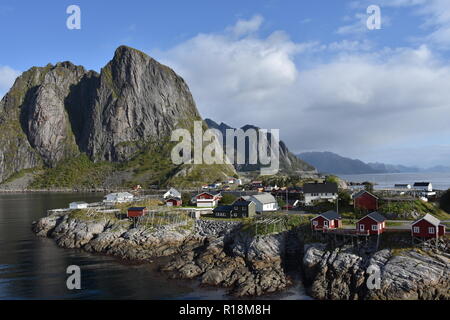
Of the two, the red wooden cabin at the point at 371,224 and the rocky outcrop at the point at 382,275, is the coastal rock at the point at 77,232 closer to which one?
the rocky outcrop at the point at 382,275

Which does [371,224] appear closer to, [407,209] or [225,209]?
[407,209]

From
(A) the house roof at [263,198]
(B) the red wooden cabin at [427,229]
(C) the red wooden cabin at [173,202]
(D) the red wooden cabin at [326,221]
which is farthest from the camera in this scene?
(C) the red wooden cabin at [173,202]

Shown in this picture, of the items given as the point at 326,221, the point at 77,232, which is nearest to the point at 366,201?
the point at 326,221

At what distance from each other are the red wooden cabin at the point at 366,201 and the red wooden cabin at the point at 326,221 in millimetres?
12475

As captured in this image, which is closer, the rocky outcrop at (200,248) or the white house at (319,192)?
the rocky outcrop at (200,248)

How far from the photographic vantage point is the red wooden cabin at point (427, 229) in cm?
4125

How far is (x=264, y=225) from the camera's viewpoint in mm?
54125

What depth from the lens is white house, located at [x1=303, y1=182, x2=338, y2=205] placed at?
79438 millimetres

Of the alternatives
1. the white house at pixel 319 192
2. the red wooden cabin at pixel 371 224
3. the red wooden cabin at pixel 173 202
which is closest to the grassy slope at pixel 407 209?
the red wooden cabin at pixel 371 224

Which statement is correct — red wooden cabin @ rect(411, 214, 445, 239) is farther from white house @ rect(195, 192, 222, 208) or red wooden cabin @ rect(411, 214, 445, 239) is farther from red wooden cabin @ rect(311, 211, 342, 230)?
white house @ rect(195, 192, 222, 208)

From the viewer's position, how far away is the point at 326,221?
1967 inches

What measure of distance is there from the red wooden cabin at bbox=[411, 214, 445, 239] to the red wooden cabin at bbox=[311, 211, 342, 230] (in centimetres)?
1041

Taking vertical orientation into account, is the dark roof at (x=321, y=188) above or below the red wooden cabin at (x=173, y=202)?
above

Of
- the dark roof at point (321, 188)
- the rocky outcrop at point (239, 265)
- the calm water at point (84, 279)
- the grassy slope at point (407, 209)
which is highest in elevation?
the dark roof at point (321, 188)
